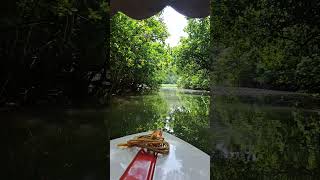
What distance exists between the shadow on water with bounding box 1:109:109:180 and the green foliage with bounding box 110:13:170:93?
409 millimetres

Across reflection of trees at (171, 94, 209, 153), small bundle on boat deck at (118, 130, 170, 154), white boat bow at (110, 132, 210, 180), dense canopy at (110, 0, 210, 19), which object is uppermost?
dense canopy at (110, 0, 210, 19)

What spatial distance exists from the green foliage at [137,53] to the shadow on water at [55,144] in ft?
1.34

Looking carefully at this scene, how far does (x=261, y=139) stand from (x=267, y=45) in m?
0.83

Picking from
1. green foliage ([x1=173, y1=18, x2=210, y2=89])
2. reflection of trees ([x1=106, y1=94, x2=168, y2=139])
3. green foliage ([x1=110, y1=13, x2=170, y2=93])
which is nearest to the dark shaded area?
green foliage ([x1=110, y1=13, x2=170, y2=93])

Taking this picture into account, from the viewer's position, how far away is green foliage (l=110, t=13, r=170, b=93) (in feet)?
9.25

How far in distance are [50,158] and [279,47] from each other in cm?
208

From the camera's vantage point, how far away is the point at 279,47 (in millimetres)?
2941

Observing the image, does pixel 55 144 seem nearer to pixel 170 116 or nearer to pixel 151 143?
pixel 151 143

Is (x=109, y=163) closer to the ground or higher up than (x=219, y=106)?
closer to the ground

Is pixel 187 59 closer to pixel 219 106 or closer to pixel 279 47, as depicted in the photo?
pixel 219 106

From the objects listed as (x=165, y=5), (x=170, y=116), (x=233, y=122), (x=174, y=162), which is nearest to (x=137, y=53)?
(x=165, y=5)

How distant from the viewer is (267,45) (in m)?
2.95

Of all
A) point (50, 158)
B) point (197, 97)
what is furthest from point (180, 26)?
point (50, 158)

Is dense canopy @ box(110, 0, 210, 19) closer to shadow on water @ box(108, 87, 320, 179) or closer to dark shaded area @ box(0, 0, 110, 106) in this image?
dark shaded area @ box(0, 0, 110, 106)
